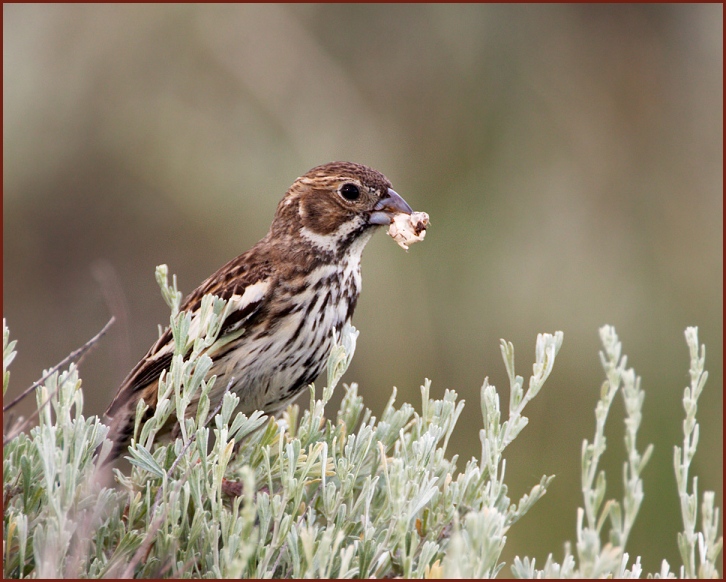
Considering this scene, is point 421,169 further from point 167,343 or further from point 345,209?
point 167,343

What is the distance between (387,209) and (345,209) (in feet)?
0.59

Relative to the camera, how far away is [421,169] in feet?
23.8

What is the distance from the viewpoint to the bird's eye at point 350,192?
12.6 feet

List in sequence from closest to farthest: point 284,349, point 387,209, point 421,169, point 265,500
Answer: point 265,500 → point 284,349 → point 387,209 → point 421,169

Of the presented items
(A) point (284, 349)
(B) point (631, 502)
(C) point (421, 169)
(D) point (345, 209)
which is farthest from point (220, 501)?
(C) point (421, 169)

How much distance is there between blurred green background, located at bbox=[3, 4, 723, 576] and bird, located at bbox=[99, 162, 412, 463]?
280 cm

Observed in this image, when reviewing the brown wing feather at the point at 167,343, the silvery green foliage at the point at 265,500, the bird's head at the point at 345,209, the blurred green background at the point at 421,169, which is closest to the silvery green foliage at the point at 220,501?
the silvery green foliage at the point at 265,500

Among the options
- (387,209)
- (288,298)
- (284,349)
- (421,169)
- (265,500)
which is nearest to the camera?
(265,500)

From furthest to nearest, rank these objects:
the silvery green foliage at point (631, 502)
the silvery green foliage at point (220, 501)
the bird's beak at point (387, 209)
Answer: the bird's beak at point (387, 209) → the silvery green foliage at point (631, 502) → the silvery green foliage at point (220, 501)

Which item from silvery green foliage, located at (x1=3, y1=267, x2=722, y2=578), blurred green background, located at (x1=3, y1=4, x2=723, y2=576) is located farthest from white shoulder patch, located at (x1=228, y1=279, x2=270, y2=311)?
blurred green background, located at (x1=3, y1=4, x2=723, y2=576)

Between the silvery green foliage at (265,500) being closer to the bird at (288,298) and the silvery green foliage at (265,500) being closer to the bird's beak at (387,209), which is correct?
the bird at (288,298)

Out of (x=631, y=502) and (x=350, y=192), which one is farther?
(x=350, y=192)

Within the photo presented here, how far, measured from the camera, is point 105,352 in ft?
26.7

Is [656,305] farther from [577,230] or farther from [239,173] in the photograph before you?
[239,173]
